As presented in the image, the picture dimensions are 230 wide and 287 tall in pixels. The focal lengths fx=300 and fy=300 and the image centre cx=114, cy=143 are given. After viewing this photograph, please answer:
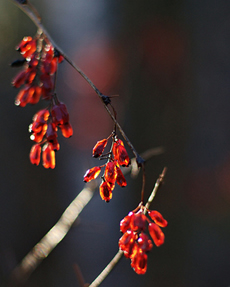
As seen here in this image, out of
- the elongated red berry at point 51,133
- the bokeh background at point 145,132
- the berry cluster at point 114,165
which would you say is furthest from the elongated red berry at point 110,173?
the bokeh background at point 145,132

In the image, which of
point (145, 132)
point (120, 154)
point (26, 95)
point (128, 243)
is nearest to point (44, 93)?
point (26, 95)

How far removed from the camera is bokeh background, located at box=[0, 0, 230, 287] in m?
2.61

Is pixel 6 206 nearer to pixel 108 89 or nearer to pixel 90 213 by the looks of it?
pixel 90 213

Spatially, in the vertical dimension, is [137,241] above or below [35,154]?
below

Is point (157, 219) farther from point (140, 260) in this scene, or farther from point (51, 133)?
point (51, 133)

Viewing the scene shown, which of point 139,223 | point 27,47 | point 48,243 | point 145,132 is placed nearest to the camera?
point 139,223

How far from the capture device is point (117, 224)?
2.68 m

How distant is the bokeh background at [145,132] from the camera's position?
261cm

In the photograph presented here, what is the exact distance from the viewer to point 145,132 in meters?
2.64

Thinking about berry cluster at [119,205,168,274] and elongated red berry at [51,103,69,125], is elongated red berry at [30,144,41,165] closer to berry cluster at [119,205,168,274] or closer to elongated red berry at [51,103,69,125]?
elongated red berry at [51,103,69,125]

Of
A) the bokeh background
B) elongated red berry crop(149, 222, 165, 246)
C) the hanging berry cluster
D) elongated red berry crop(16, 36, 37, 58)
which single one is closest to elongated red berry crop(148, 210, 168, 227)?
elongated red berry crop(149, 222, 165, 246)

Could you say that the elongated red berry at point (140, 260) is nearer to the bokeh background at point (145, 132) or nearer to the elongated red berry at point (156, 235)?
the elongated red berry at point (156, 235)

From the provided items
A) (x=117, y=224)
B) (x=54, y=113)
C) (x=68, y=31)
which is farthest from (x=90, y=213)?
(x=54, y=113)

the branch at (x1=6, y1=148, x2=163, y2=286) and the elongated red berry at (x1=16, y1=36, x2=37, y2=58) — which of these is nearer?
the elongated red berry at (x1=16, y1=36, x2=37, y2=58)
